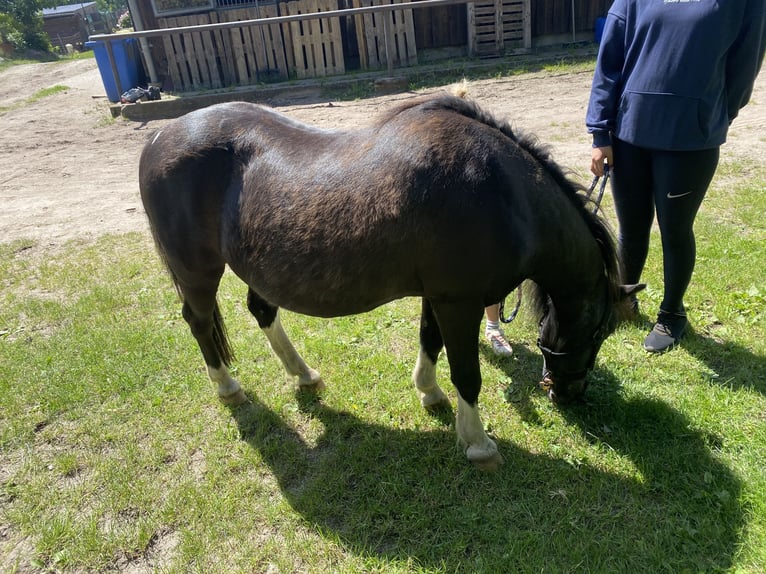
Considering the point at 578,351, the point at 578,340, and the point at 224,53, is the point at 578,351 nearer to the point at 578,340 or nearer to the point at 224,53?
the point at 578,340

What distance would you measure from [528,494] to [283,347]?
171 centimetres

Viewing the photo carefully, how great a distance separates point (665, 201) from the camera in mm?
2926

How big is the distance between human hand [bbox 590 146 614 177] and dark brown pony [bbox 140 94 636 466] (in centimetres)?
74

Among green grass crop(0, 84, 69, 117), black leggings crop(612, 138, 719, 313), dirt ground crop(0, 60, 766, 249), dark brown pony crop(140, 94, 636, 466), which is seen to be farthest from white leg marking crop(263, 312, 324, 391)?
green grass crop(0, 84, 69, 117)

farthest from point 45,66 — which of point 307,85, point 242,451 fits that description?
point 242,451

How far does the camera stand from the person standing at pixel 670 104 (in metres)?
2.49

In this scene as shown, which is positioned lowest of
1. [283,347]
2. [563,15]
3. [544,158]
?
[283,347]

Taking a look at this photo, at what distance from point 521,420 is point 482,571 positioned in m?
0.97

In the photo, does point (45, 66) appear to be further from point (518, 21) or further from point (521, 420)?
point (521, 420)

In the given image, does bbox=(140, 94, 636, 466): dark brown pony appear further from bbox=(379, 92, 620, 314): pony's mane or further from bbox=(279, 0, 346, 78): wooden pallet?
bbox=(279, 0, 346, 78): wooden pallet

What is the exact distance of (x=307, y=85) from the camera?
1158cm

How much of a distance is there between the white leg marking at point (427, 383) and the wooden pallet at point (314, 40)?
36.6 feet

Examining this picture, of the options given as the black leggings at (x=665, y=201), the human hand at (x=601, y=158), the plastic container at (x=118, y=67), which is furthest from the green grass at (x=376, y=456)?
the plastic container at (x=118, y=67)

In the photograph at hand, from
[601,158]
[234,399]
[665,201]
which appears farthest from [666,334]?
[234,399]
